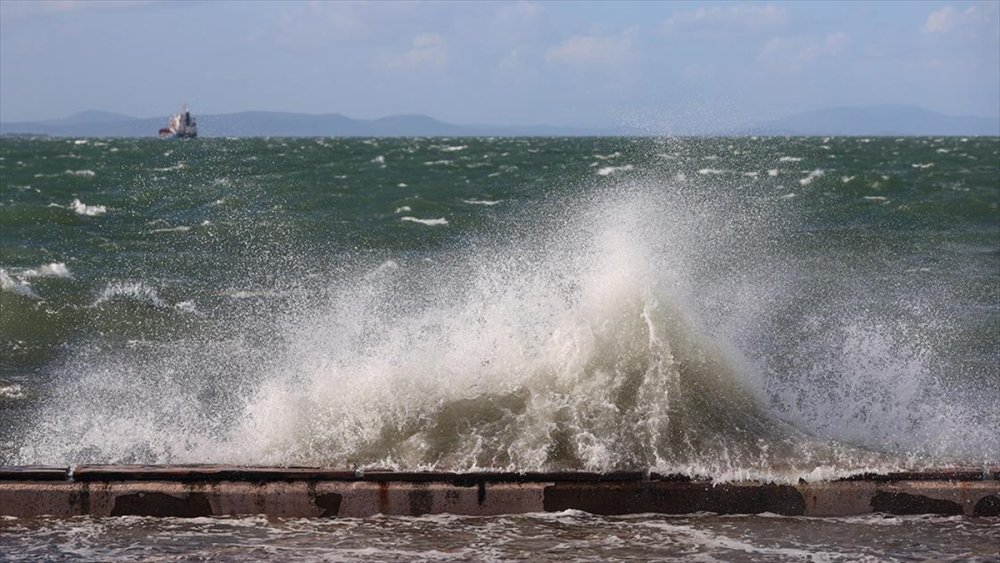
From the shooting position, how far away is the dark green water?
787 centimetres

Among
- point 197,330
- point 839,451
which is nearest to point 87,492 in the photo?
point 839,451

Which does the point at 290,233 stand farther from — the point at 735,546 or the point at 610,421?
the point at 735,546

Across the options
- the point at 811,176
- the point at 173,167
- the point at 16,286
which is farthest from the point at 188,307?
the point at 173,167

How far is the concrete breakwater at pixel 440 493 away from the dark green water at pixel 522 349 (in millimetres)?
258

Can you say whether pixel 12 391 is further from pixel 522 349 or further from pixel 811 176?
pixel 811 176

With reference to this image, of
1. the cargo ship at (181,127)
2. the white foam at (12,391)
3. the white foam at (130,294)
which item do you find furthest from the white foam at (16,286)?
the cargo ship at (181,127)

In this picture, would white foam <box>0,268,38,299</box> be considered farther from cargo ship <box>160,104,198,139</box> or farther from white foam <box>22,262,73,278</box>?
cargo ship <box>160,104,198,139</box>

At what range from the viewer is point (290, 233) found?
74.8ft

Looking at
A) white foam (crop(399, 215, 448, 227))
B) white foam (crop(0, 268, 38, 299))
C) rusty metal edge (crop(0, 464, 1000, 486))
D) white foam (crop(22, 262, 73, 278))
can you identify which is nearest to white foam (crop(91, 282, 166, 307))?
white foam (crop(0, 268, 38, 299))

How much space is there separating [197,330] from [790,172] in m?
28.2

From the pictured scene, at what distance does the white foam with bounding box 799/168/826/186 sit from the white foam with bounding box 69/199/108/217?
1692 cm

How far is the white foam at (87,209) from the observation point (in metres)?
26.0

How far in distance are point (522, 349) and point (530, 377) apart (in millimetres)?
279

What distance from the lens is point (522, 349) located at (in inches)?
336
